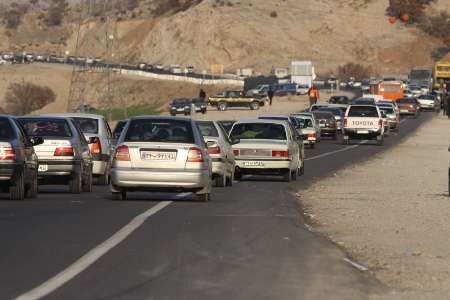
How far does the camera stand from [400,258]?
1549cm

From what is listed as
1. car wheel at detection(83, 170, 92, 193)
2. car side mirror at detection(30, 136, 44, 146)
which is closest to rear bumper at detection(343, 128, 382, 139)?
car wheel at detection(83, 170, 92, 193)

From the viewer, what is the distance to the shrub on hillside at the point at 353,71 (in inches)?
6519

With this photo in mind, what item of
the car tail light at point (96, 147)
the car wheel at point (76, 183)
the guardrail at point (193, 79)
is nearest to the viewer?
the car wheel at point (76, 183)

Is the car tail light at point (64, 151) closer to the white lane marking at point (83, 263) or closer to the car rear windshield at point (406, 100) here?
the white lane marking at point (83, 263)

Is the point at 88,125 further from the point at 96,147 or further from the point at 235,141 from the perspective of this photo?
the point at 235,141

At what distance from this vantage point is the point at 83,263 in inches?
550

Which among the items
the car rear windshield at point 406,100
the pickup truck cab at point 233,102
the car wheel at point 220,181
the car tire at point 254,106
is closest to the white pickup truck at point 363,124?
the car wheel at point 220,181

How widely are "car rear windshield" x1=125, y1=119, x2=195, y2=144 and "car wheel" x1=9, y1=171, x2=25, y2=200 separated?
7.09 feet

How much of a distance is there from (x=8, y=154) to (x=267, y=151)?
10533 mm

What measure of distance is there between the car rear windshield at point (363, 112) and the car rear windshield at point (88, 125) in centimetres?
3030

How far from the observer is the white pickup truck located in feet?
199

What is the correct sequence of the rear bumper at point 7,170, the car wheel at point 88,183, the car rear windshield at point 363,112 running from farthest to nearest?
the car rear windshield at point 363,112, the car wheel at point 88,183, the rear bumper at point 7,170

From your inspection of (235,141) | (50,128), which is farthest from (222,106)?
(50,128)

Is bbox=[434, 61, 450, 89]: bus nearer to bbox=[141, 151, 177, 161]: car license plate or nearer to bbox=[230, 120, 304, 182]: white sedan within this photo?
bbox=[230, 120, 304, 182]: white sedan
